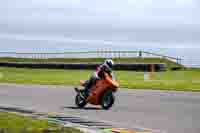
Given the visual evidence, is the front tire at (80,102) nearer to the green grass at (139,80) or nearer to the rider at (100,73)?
the rider at (100,73)

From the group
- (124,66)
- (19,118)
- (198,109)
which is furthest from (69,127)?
(124,66)

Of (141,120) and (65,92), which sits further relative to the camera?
(65,92)

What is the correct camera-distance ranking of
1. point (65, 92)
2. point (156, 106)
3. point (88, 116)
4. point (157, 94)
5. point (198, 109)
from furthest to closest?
1. point (65, 92)
2. point (157, 94)
3. point (156, 106)
4. point (198, 109)
5. point (88, 116)

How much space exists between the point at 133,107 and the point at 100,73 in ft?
6.35

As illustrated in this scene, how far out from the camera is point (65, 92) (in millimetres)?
28656

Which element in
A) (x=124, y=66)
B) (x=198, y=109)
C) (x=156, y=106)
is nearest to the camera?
(x=198, y=109)

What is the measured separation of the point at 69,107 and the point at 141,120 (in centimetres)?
483

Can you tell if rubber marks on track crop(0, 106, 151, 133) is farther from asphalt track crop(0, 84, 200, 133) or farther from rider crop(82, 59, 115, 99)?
rider crop(82, 59, 115, 99)

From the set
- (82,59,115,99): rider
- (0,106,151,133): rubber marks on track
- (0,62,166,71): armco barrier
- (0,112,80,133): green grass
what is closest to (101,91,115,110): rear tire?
(82,59,115,99): rider

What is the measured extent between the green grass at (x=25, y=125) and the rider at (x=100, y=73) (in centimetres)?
365

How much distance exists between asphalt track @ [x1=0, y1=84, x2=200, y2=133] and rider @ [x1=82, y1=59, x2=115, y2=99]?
0.66m

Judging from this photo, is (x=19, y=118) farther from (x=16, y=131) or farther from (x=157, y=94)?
(x=157, y=94)

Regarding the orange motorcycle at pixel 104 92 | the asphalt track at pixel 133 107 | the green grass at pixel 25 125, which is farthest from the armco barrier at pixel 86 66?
the green grass at pixel 25 125

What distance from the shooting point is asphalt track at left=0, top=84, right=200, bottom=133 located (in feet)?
52.7
